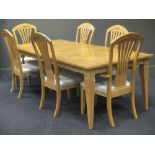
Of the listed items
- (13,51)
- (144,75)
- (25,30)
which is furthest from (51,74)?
(25,30)

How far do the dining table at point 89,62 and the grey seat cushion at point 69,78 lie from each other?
202mm

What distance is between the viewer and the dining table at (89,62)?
2777mm

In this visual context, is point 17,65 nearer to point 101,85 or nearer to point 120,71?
point 101,85

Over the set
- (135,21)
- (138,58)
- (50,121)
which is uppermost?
(135,21)

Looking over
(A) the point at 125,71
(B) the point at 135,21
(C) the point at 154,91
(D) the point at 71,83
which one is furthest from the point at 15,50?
(B) the point at 135,21

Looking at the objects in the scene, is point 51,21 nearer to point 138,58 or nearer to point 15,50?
point 15,50

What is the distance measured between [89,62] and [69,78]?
1.59 feet

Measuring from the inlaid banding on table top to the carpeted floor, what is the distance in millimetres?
658

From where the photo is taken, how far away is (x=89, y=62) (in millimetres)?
2893

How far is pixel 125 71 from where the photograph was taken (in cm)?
294

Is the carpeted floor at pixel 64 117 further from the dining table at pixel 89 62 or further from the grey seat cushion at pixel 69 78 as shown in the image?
the grey seat cushion at pixel 69 78

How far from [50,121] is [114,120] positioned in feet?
2.36

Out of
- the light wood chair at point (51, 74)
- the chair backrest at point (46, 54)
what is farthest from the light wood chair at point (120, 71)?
the chair backrest at point (46, 54)

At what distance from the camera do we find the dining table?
278 centimetres
